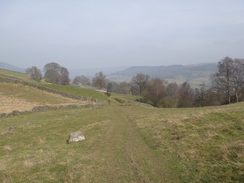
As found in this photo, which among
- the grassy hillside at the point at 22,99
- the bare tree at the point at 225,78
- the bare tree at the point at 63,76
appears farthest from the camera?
the bare tree at the point at 63,76

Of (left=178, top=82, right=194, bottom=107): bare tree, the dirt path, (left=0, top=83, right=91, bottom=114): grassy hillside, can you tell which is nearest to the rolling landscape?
the dirt path

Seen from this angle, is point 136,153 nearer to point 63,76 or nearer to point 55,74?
point 55,74

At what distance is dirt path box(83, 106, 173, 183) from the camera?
9.95 meters

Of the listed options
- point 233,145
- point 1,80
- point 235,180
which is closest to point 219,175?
point 235,180

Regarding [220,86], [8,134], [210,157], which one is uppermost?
[220,86]

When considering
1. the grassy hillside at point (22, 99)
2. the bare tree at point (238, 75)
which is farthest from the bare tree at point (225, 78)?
the grassy hillside at point (22, 99)

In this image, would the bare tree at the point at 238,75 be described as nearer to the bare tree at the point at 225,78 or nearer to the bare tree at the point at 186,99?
the bare tree at the point at 225,78

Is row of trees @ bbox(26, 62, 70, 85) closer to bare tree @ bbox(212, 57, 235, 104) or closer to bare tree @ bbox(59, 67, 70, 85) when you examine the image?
bare tree @ bbox(59, 67, 70, 85)

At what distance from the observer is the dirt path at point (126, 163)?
995cm

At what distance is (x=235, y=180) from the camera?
346 inches

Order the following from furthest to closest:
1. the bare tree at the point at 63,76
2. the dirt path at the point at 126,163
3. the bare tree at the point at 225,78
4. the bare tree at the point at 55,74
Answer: the bare tree at the point at 63,76
the bare tree at the point at 55,74
the bare tree at the point at 225,78
the dirt path at the point at 126,163

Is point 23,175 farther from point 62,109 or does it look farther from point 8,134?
point 62,109

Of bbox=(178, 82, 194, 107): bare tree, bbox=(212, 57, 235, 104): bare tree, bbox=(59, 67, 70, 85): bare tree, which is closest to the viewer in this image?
bbox=(212, 57, 235, 104): bare tree

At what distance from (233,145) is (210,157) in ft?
6.96
